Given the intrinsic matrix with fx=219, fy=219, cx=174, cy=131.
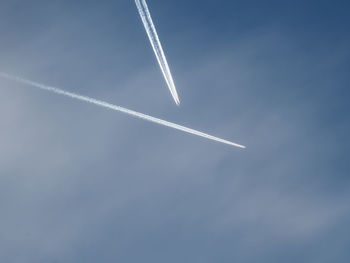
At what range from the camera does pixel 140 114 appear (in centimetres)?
2752

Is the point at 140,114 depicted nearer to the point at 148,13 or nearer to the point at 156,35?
the point at 156,35

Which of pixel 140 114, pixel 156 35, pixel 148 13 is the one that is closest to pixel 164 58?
pixel 156 35

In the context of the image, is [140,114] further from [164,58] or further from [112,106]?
[164,58]

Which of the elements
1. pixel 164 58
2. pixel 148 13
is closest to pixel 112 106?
pixel 164 58

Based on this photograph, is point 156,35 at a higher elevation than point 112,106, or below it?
higher

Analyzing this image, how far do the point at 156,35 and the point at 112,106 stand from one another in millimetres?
9995

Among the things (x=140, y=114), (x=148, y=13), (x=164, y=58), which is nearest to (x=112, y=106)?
(x=140, y=114)

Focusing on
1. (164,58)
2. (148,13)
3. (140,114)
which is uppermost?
(148,13)

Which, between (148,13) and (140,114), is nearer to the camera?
(148,13)

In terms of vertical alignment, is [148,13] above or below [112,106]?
above

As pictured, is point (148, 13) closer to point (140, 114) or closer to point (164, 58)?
point (164, 58)

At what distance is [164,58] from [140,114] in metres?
7.45

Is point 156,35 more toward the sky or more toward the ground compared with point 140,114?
more toward the sky

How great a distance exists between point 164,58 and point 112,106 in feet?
28.3
